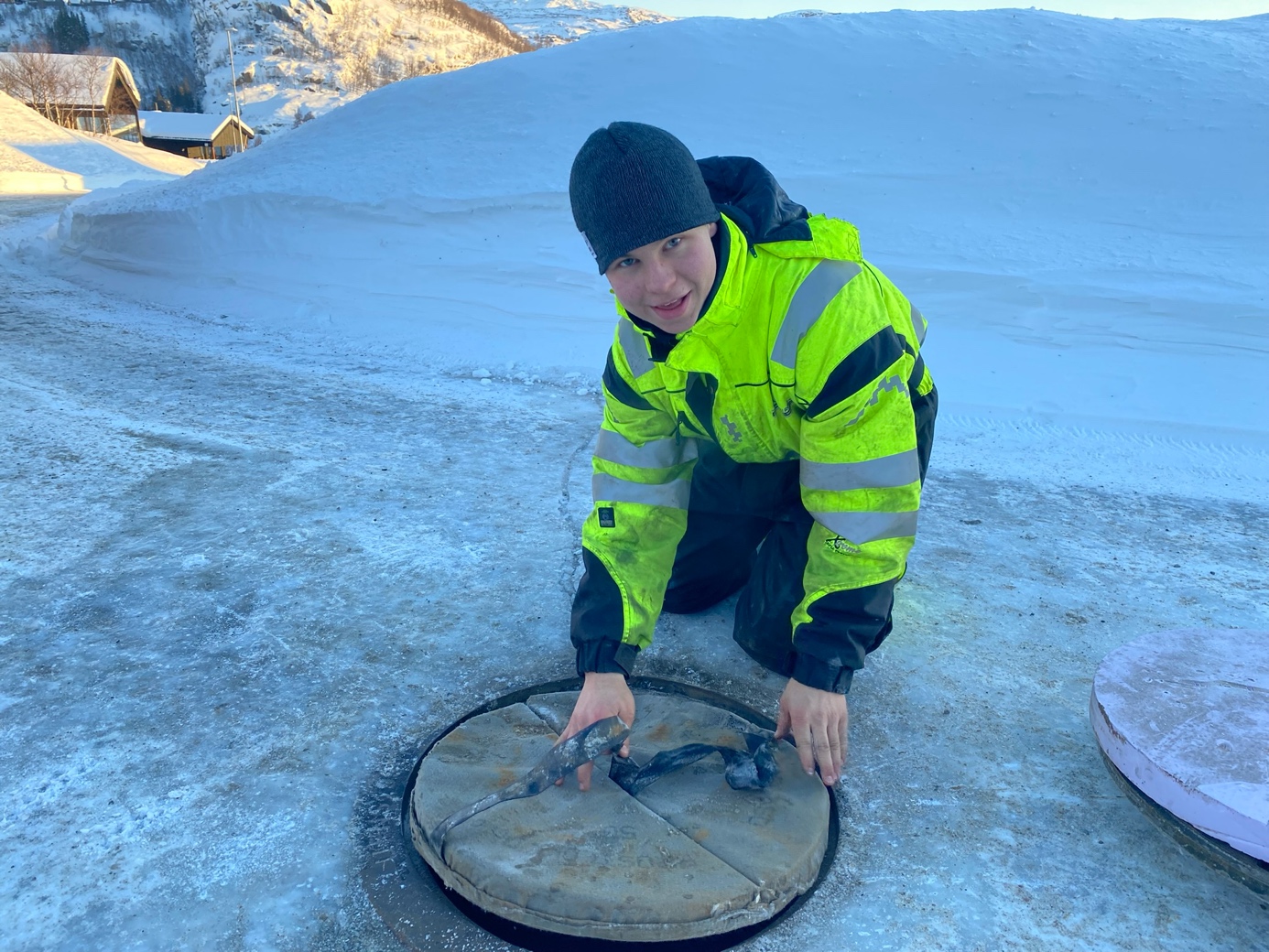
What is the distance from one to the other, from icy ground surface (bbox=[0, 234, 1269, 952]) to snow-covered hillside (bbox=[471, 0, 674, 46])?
3643 inches

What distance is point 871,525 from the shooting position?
1524 millimetres

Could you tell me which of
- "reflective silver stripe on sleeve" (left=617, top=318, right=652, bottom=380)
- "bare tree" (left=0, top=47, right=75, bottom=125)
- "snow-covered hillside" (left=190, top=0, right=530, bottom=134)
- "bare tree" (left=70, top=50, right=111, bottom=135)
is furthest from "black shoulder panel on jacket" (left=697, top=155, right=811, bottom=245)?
"snow-covered hillside" (left=190, top=0, right=530, bottom=134)

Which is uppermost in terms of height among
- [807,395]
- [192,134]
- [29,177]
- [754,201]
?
[754,201]

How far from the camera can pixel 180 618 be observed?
2109 mm

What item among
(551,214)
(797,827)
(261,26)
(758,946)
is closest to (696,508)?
(797,827)

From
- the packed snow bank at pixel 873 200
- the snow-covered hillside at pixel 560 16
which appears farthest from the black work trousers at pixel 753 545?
the snow-covered hillside at pixel 560 16

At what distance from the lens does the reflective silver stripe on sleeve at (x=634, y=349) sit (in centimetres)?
173

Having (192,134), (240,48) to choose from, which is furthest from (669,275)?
(240,48)

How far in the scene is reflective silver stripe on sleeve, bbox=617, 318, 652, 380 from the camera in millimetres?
1726

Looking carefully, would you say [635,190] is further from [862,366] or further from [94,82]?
[94,82]

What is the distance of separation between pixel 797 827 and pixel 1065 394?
3017 mm

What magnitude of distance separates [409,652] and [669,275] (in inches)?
42.8

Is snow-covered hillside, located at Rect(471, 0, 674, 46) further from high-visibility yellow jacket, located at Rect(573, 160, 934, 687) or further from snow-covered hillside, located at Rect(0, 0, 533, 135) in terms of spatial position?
high-visibility yellow jacket, located at Rect(573, 160, 934, 687)

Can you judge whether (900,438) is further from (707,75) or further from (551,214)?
(707,75)
